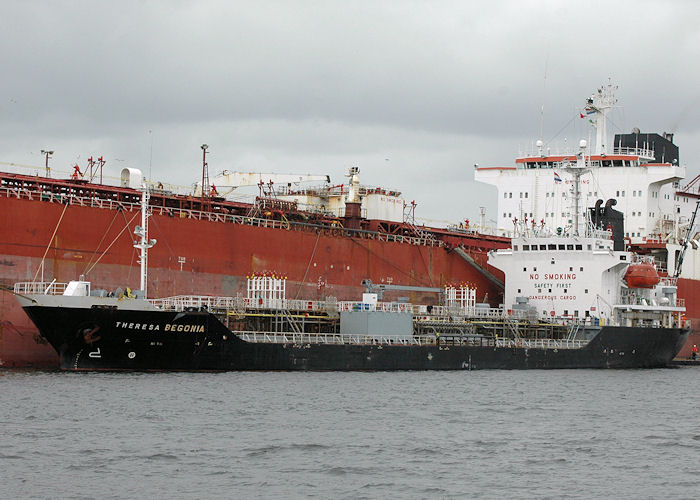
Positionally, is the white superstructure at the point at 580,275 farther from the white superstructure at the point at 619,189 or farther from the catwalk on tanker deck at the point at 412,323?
the white superstructure at the point at 619,189

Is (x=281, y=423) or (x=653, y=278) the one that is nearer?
(x=281, y=423)

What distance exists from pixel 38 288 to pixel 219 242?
735cm

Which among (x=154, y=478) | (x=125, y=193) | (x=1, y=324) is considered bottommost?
(x=154, y=478)

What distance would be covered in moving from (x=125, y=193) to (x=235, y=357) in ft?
30.0

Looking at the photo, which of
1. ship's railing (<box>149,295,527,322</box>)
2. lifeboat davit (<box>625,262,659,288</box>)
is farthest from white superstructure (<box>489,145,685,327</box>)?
ship's railing (<box>149,295,527,322</box>)

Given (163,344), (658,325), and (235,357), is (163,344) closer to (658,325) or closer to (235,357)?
(235,357)

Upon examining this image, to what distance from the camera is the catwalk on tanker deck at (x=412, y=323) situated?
30.4 meters

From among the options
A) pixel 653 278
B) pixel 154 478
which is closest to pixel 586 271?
pixel 653 278

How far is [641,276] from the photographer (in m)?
44.1

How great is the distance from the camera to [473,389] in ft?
102

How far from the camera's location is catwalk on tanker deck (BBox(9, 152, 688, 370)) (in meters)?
30.4

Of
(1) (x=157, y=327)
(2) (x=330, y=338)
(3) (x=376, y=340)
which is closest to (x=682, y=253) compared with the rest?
(3) (x=376, y=340)

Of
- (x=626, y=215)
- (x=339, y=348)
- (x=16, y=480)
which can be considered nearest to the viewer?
(x=16, y=480)

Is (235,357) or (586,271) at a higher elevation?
(586,271)
